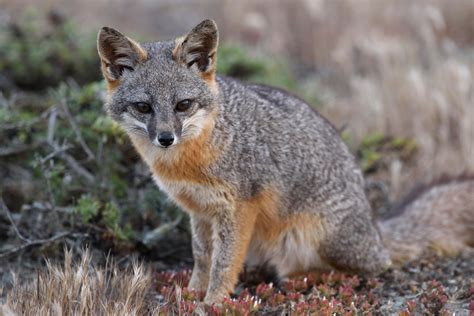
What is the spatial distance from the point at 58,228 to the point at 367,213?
276 centimetres

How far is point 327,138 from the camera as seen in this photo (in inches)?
241

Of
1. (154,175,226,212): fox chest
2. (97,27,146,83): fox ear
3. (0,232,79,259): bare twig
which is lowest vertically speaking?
(0,232,79,259): bare twig

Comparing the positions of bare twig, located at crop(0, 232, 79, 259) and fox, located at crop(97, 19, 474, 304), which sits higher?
fox, located at crop(97, 19, 474, 304)

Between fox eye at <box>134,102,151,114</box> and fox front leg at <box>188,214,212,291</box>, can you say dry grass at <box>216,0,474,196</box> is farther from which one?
fox eye at <box>134,102,151,114</box>

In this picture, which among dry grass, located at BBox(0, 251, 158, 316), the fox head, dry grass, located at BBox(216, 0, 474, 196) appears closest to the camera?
dry grass, located at BBox(0, 251, 158, 316)

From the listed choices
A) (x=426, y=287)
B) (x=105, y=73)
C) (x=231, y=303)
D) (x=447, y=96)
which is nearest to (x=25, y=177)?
(x=105, y=73)

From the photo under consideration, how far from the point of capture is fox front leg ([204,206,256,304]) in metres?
5.43

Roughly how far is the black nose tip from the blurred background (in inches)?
55.4

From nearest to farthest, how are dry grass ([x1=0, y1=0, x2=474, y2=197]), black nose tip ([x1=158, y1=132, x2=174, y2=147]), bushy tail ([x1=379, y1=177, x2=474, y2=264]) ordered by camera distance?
black nose tip ([x1=158, y1=132, x2=174, y2=147]) → bushy tail ([x1=379, y1=177, x2=474, y2=264]) → dry grass ([x1=0, y1=0, x2=474, y2=197])

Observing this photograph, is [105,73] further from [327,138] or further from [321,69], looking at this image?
[321,69]

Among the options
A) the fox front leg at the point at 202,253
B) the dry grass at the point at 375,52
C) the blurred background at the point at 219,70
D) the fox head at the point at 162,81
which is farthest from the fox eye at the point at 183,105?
the dry grass at the point at 375,52

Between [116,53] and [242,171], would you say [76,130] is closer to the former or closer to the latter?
[116,53]

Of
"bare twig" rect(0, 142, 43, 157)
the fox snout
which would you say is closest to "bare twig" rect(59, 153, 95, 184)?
"bare twig" rect(0, 142, 43, 157)

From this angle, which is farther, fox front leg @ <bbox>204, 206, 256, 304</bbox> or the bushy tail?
the bushy tail
